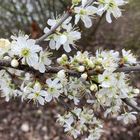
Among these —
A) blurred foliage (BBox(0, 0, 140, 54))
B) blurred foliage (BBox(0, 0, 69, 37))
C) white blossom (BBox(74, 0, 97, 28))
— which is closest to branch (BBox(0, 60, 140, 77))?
white blossom (BBox(74, 0, 97, 28))

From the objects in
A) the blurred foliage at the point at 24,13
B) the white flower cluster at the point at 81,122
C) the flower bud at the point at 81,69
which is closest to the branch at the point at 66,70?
the flower bud at the point at 81,69

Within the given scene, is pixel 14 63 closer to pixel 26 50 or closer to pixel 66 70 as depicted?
pixel 26 50

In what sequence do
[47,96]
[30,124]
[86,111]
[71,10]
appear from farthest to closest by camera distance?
[30,124], [86,111], [47,96], [71,10]

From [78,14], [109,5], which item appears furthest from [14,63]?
[109,5]

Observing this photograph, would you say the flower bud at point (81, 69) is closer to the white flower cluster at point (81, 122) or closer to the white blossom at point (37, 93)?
the white blossom at point (37, 93)

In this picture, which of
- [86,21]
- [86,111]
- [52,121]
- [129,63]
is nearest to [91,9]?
[86,21]

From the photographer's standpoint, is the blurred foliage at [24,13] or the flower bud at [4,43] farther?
the blurred foliage at [24,13]

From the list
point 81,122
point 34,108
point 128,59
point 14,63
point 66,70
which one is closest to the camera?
point 14,63

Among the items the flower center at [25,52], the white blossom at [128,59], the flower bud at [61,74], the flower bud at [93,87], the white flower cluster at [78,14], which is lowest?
the flower bud at [93,87]

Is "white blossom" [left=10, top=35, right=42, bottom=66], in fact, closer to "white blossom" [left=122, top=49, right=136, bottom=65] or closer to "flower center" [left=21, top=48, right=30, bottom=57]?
"flower center" [left=21, top=48, right=30, bottom=57]

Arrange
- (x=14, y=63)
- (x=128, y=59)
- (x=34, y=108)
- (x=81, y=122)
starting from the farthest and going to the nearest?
(x=34, y=108) < (x=81, y=122) < (x=128, y=59) < (x=14, y=63)

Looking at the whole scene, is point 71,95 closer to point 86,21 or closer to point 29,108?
point 86,21
